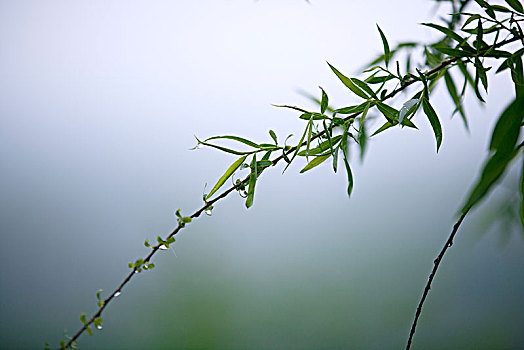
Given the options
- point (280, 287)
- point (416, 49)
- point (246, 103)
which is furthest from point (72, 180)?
A: point (416, 49)

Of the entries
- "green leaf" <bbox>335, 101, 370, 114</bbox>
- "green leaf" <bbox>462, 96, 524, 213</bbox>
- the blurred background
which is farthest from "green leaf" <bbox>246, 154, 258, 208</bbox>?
the blurred background

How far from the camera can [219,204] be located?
143 cm

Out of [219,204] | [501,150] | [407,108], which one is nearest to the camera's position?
[501,150]

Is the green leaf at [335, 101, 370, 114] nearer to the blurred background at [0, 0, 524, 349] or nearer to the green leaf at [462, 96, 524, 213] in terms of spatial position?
the green leaf at [462, 96, 524, 213]

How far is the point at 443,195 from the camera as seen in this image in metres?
1.40

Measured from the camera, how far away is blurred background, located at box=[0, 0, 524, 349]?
1.35 meters

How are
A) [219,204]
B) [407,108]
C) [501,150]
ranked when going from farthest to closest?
[219,204] < [407,108] < [501,150]

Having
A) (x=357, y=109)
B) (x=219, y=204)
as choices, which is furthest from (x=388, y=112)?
(x=219, y=204)

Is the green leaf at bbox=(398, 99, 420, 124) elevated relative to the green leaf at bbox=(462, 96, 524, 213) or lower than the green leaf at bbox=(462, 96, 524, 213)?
elevated

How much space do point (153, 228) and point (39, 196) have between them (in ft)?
1.13

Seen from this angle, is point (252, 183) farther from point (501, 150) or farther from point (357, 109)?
point (501, 150)

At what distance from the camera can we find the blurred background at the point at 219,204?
53.2 inches

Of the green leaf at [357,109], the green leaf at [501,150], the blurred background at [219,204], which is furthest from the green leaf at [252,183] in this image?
the blurred background at [219,204]

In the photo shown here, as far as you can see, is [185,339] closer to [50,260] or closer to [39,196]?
[50,260]
